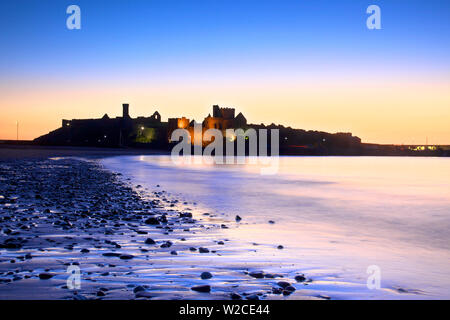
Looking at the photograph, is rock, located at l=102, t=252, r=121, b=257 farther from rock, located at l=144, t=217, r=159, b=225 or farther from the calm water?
rock, located at l=144, t=217, r=159, b=225

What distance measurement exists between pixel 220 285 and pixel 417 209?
14.5 metres

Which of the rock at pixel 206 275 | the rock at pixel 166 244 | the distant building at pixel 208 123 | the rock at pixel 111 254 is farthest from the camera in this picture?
the distant building at pixel 208 123

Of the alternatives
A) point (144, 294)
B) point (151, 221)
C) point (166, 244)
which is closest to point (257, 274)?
point (144, 294)

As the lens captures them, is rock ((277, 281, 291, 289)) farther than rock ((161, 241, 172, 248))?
No

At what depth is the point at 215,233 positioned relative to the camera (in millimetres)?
8992

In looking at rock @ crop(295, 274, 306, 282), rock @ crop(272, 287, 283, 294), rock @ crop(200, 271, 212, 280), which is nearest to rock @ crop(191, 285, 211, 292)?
rock @ crop(200, 271, 212, 280)

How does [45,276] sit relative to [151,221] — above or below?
above

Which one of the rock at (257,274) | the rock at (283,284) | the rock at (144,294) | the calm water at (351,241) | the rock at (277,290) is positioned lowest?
the calm water at (351,241)

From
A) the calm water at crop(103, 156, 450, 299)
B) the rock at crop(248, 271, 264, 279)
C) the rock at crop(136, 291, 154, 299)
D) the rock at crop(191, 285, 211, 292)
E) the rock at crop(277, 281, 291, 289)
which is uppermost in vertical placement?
the rock at crop(136, 291, 154, 299)

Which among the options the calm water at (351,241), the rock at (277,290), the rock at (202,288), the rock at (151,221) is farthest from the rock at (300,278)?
the rock at (151,221)

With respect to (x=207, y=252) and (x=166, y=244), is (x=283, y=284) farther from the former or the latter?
(x=166, y=244)

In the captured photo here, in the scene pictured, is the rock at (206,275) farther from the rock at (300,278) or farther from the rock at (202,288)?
the rock at (300,278)

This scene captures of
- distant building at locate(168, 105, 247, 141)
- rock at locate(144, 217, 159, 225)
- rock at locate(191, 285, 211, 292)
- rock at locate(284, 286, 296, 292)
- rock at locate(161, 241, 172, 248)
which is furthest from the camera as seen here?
distant building at locate(168, 105, 247, 141)
